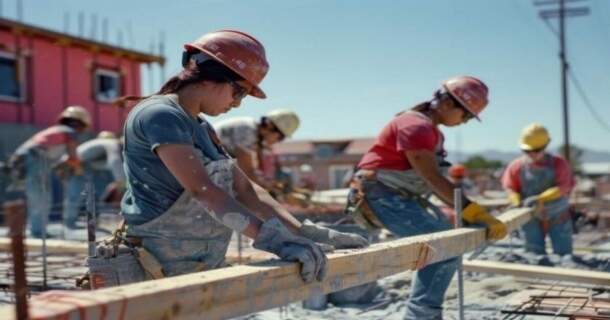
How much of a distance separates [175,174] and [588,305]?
9.97ft

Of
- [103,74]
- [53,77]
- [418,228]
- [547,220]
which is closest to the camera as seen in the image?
[418,228]

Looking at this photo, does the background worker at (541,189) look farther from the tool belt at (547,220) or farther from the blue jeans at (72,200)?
the blue jeans at (72,200)

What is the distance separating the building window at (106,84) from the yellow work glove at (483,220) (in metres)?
17.8

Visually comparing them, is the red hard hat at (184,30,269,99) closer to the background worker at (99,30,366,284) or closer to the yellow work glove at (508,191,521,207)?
the background worker at (99,30,366,284)

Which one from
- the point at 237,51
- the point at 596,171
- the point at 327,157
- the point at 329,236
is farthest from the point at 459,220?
the point at 596,171

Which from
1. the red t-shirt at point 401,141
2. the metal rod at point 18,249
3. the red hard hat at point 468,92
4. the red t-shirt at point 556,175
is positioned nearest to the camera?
the metal rod at point 18,249

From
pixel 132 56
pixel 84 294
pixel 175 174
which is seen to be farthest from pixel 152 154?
pixel 132 56

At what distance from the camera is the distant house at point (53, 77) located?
57.9ft

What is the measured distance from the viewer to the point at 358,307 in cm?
566

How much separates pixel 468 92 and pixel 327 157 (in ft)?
106

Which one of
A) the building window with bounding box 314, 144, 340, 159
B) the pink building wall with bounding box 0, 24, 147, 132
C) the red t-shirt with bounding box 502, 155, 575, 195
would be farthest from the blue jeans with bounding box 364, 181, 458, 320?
the building window with bounding box 314, 144, 340, 159

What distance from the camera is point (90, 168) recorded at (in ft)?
32.3

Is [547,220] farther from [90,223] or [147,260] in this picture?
[147,260]

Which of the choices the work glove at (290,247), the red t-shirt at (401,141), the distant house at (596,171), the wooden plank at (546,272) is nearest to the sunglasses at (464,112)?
the red t-shirt at (401,141)
